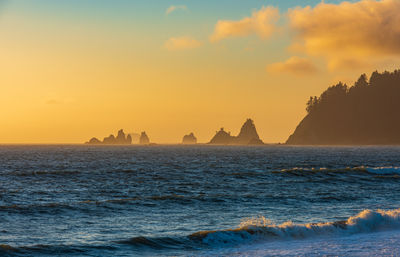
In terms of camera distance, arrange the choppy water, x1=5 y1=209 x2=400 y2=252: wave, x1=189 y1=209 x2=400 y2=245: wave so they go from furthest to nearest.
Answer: x1=189 y1=209 x2=400 y2=245: wave → the choppy water → x1=5 y1=209 x2=400 y2=252: wave

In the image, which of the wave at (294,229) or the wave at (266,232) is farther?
the wave at (294,229)

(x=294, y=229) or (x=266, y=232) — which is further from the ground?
(x=294, y=229)

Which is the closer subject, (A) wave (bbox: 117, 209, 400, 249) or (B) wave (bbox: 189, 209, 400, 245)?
(A) wave (bbox: 117, 209, 400, 249)

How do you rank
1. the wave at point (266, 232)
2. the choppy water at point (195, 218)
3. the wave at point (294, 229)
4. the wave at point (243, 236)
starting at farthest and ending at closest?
the wave at point (294, 229)
the wave at point (266, 232)
the choppy water at point (195, 218)
the wave at point (243, 236)

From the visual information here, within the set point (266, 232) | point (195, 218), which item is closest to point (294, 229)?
point (266, 232)

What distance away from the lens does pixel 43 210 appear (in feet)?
96.3

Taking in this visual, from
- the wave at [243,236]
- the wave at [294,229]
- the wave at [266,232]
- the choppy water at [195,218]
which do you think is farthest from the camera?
the wave at [294,229]

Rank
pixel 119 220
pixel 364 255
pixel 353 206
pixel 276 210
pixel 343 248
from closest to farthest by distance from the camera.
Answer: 1. pixel 364 255
2. pixel 343 248
3. pixel 119 220
4. pixel 276 210
5. pixel 353 206

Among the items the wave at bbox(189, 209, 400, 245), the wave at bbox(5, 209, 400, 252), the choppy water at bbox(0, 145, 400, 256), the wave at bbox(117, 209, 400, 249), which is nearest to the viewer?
the wave at bbox(5, 209, 400, 252)

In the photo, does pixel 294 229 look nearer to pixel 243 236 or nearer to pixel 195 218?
pixel 243 236

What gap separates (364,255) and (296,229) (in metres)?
4.88

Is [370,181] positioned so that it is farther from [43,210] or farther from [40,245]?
[40,245]

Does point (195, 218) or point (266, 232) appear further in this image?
point (195, 218)

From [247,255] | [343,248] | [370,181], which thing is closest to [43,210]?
[247,255]
